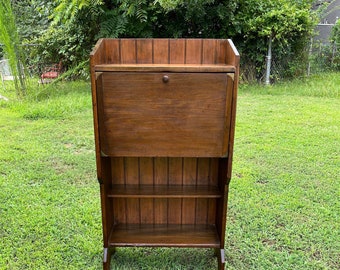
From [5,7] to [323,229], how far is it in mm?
4888

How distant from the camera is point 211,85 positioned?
5.12 feet

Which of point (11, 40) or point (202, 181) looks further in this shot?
point (11, 40)

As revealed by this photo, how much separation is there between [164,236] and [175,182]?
0.97 ft

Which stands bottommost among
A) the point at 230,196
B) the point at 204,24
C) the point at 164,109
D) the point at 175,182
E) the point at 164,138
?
the point at 230,196

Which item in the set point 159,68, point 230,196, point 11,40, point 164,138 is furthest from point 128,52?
point 11,40

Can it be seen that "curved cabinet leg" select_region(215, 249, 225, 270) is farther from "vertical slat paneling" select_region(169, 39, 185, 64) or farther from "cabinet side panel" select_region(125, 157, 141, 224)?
"vertical slat paneling" select_region(169, 39, 185, 64)

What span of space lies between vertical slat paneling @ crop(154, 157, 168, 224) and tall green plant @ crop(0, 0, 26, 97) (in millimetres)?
4165

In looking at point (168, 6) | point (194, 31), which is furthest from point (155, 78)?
point (194, 31)

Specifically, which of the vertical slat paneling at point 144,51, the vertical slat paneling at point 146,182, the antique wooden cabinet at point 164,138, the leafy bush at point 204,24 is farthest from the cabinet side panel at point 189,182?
the leafy bush at point 204,24

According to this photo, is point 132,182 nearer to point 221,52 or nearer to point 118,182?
point 118,182

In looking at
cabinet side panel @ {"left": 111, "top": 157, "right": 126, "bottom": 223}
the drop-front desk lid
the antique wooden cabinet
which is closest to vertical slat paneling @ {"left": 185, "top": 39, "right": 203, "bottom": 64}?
the antique wooden cabinet

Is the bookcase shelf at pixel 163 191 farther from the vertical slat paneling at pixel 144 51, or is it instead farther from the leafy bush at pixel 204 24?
the leafy bush at pixel 204 24

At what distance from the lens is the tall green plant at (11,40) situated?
16.5 feet

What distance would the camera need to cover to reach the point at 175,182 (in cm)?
199
